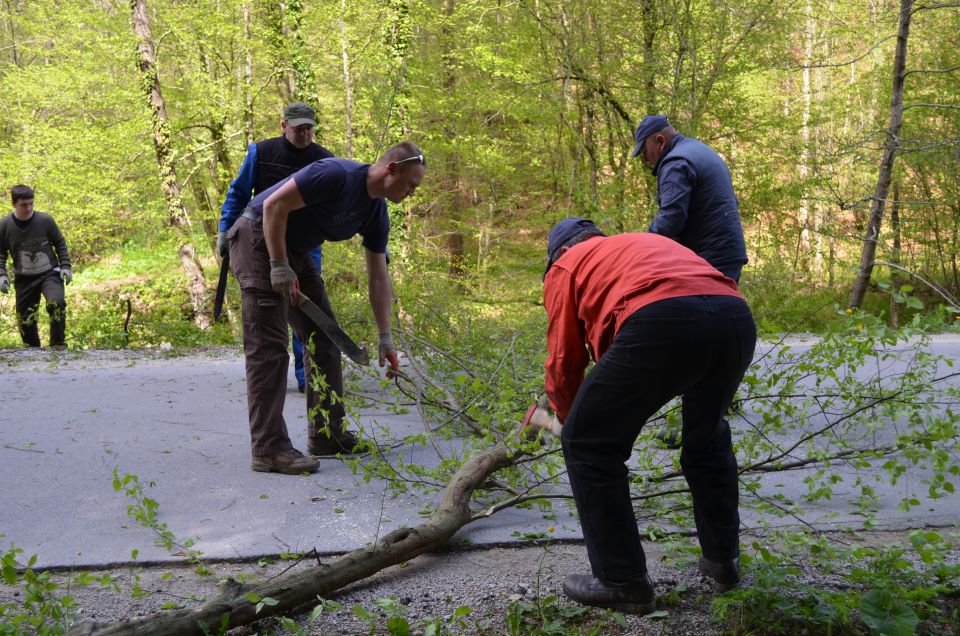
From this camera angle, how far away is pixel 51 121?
17.5 meters

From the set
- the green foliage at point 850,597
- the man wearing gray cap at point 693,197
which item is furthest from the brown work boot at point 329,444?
the green foliage at point 850,597

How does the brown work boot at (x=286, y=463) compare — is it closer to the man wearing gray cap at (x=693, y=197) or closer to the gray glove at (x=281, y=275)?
the gray glove at (x=281, y=275)

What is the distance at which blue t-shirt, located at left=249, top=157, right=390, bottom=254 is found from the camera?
425 centimetres

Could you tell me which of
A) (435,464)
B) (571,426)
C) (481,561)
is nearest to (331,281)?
(435,464)

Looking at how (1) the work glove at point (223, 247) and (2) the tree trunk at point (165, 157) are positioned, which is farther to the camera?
(2) the tree trunk at point (165, 157)

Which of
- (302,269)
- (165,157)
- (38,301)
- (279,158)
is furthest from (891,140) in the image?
(165,157)

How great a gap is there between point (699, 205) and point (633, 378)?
2.40 metres

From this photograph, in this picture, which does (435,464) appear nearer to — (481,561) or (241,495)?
(241,495)

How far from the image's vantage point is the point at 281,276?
14.5 feet

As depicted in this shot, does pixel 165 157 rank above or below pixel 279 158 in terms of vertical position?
above

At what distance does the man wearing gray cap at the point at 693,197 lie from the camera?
4594 mm

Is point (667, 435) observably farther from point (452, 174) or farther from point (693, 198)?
point (452, 174)

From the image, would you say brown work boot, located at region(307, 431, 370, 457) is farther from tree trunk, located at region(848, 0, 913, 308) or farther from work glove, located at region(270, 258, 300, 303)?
tree trunk, located at region(848, 0, 913, 308)

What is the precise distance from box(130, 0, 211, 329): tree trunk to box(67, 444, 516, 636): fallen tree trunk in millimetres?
12731
